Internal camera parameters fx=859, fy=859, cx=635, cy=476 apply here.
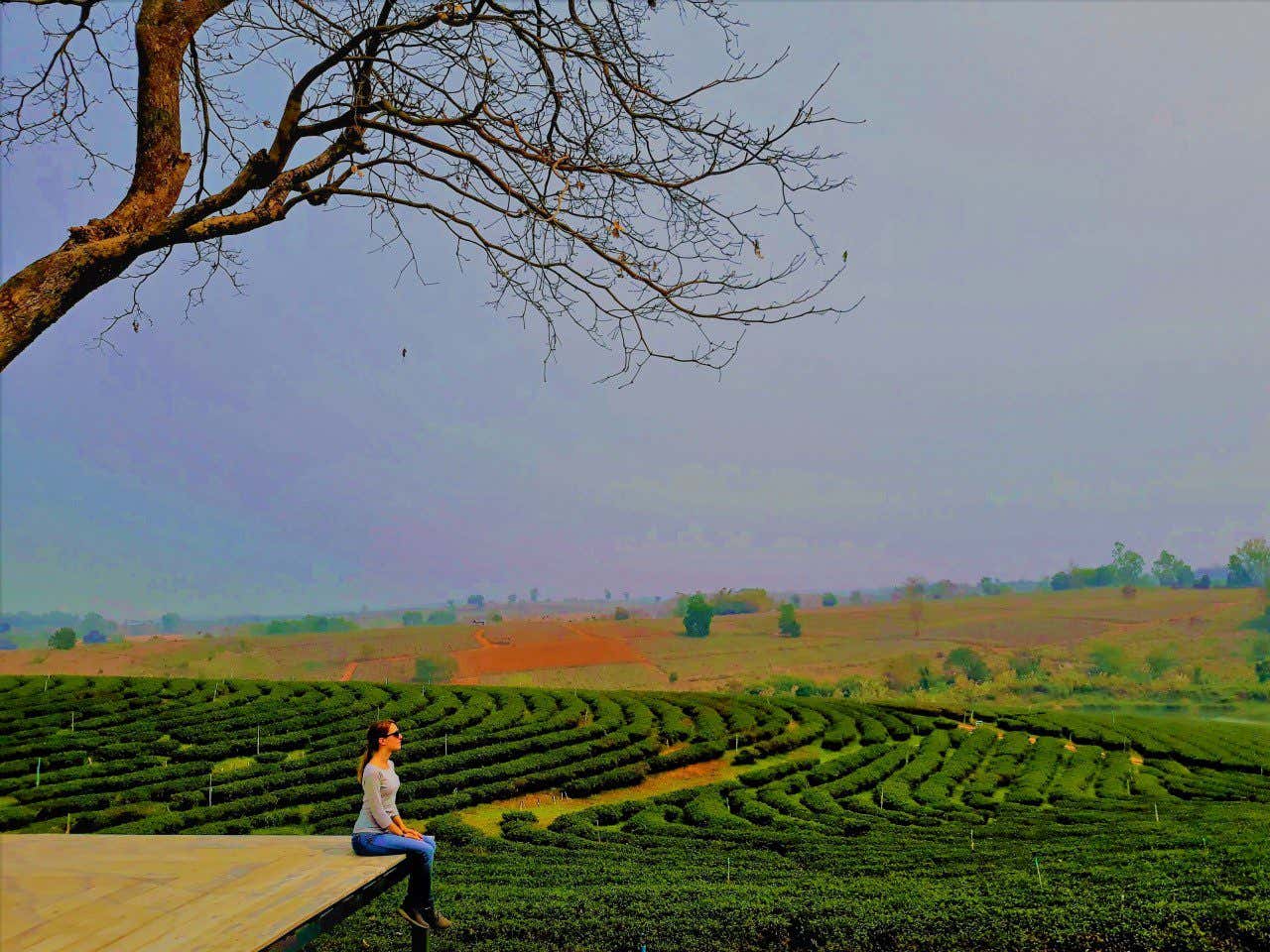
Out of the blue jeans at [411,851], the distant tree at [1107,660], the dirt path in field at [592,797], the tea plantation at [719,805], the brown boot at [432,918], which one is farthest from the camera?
the distant tree at [1107,660]

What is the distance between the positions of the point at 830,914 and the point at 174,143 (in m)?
6.25

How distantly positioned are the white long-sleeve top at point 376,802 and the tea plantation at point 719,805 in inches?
62.3

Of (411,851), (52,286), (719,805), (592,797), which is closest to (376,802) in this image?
(411,851)

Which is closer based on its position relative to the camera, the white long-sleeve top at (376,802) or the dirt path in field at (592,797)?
the white long-sleeve top at (376,802)

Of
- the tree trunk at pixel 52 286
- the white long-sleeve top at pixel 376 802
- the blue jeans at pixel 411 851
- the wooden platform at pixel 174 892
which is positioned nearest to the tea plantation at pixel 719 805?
the blue jeans at pixel 411 851

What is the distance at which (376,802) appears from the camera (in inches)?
170

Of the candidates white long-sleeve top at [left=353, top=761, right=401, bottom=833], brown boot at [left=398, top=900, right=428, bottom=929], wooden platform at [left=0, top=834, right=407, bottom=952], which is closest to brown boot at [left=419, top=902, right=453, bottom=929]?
brown boot at [left=398, top=900, right=428, bottom=929]

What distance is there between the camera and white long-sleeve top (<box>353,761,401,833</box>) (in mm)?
4301

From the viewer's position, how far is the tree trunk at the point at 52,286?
161 inches

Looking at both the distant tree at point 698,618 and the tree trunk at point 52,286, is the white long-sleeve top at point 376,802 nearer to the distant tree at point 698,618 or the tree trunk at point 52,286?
the tree trunk at point 52,286

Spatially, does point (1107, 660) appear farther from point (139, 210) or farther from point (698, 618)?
point (139, 210)

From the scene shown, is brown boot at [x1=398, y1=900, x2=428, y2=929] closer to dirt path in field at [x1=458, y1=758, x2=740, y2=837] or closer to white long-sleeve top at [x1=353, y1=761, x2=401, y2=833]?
white long-sleeve top at [x1=353, y1=761, x2=401, y2=833]

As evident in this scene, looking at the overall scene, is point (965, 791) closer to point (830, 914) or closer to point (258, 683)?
point (830, 914)

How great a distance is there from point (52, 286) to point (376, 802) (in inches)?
118
